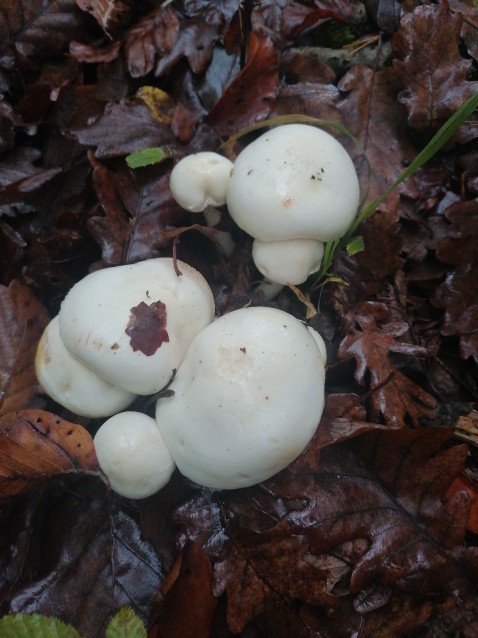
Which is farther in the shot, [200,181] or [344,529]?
[200,181]

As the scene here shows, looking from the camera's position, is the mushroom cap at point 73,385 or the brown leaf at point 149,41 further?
the brown leaf at point 149,41

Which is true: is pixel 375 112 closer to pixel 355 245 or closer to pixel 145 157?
pixel 355 245

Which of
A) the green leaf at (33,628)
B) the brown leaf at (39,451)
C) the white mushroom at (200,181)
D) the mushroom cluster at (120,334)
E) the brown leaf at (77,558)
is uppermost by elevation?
the white mushroom at (200,181)

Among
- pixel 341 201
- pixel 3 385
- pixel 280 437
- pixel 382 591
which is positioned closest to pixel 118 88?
pixel 341 201

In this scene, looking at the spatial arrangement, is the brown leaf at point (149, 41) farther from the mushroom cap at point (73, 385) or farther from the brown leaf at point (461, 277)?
the brown leaf at point (461, 277)

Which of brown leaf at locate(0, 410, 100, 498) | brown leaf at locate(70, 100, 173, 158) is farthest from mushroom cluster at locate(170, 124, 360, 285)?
brown leaf at locate(0, 410, 100, 498)

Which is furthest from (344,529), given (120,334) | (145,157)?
(145,157)

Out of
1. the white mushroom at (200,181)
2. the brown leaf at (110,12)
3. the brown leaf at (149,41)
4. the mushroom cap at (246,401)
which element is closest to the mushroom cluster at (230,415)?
the mushroom cap at (246,401)

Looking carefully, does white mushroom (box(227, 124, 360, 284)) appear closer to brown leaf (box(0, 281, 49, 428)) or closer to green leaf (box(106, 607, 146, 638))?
brown leaf (box(0, 281, 49, 428))
